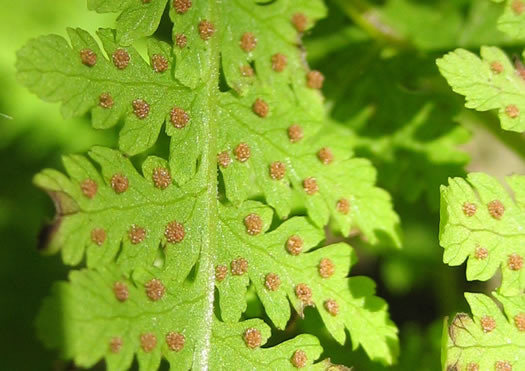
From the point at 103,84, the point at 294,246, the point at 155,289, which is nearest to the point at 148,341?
the point at 155,289

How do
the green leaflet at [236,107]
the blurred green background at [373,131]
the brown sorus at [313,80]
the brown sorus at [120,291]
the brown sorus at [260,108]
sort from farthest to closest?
the blurred green background at [373,131] → the brown sorus at [313,80] → the brown sorus at [260,108] → the green leaflet at [236,107] → the brown sorus at [120,291]

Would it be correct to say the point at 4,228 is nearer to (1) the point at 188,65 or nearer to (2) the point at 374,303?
(1) the point at 188,65

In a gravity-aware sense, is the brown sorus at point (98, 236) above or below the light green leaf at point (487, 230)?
above

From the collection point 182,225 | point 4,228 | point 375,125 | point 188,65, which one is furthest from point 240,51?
point 4,228

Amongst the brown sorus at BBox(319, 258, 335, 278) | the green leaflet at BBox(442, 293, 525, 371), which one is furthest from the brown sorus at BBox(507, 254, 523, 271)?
the brown sorus at BBox(319, 258, 335, 278)

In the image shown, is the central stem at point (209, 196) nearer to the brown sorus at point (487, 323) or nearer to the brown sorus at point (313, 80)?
the brown sorus at point (313, 80)

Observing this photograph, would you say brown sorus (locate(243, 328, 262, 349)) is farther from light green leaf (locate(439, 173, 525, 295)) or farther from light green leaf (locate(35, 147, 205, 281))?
light green leaf (locate(439, 173, 525, 295))

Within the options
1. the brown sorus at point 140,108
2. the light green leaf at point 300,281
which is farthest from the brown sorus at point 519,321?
the brown sorus at point 140,108
